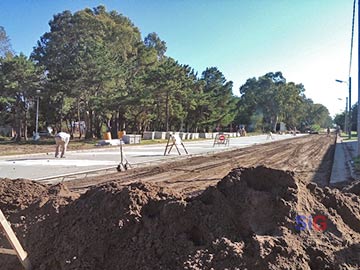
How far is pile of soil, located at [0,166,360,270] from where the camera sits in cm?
356

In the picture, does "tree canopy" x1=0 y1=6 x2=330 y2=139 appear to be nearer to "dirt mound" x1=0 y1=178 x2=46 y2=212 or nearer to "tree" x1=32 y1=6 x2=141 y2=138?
"tree" x1=32 y1=6 x2=141 y2=138

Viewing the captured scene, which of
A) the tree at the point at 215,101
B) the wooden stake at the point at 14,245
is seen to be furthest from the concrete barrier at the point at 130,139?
the wooden stake at the point at 14,245

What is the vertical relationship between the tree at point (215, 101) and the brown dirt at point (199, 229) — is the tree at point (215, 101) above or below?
above

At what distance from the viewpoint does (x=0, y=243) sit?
477 cm

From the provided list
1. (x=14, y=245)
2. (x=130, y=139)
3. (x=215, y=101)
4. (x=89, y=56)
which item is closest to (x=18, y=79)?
(x=89, y=56)

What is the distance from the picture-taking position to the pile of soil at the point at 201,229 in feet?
11.7

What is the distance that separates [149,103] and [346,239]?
1585 inches

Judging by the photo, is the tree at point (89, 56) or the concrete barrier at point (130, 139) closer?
the concrete barrier at point (130, 139)

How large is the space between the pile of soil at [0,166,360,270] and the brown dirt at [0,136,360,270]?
0.01 metres

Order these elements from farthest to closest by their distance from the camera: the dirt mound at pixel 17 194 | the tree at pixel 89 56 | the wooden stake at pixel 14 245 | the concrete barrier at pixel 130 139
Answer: the tree at pixel 89 56 < the concrete barrier at pixel 130 139 < the dirt mound at pixel 17 194 < the wooden stake at pixel 14 245

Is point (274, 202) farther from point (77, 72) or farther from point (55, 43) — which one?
point (55, 43)

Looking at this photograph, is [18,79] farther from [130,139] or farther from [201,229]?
[201,229]

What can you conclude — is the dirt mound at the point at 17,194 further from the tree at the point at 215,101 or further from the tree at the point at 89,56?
the tree at the point at 215,101

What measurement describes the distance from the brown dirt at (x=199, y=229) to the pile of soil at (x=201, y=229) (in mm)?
10
